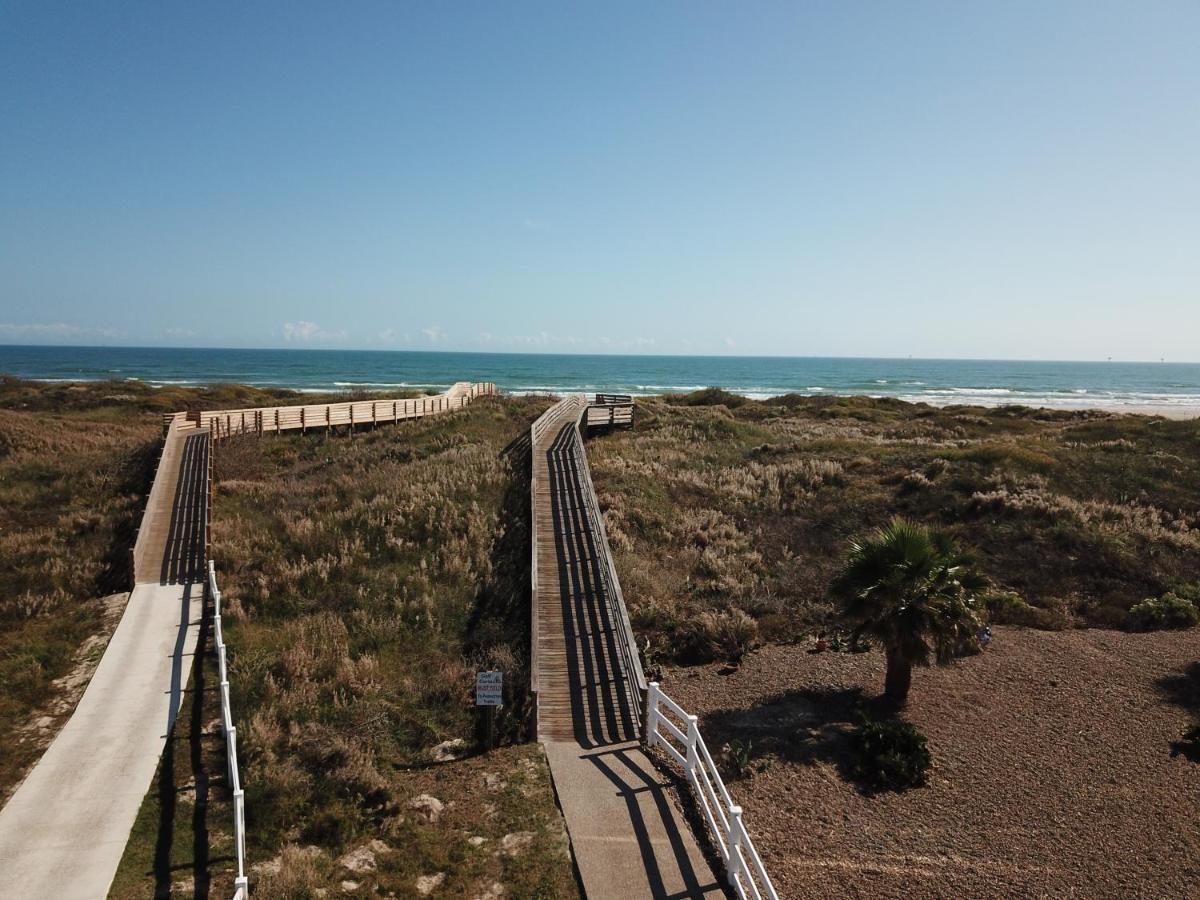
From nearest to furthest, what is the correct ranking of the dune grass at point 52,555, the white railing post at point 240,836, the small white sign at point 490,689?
the white railing post at point 240,836 < the small white sign at point 490,689 < the dune grass at point 52,555

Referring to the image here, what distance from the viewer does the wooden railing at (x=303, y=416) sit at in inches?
1246

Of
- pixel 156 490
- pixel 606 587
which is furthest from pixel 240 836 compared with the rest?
pixel 156 490

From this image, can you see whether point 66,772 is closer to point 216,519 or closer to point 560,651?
point 560,651

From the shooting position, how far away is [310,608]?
15016 mm

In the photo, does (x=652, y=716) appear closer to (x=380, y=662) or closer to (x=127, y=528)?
(x=380, y=662)

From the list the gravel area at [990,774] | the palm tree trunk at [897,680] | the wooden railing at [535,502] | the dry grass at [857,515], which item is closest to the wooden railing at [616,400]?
the wooden railing at [535,502]

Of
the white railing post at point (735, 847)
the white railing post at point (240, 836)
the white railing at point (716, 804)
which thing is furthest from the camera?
the white railing post at point (735, 847)

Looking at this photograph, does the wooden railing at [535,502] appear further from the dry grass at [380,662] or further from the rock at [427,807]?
the rock at [427,807]

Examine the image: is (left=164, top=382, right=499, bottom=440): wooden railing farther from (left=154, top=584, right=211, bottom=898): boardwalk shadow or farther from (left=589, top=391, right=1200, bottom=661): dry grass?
(left=154, top=584, right=211, bottom=898): boardwalk shadow

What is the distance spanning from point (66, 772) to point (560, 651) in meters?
7.87

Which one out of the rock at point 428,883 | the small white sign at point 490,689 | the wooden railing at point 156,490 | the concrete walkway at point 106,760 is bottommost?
the rock at point 428,883

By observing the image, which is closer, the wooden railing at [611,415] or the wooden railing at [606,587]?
the wooden railing at [606,587]

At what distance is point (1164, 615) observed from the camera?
16.0m

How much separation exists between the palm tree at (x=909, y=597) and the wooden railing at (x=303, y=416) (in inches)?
1089
